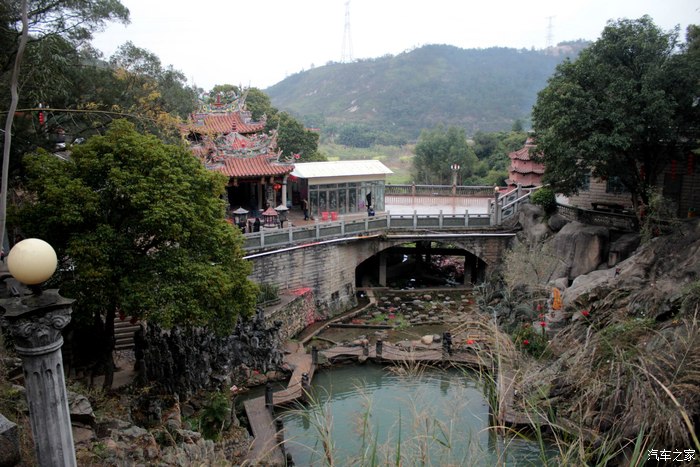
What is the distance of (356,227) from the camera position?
2369 cm

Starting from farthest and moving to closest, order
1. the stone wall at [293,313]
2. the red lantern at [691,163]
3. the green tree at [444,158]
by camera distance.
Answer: the green tree at [444,158], the red lantern at [691,163], the stone wall at [293,313]

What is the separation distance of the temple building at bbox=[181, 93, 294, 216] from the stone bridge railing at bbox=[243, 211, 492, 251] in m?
2.68

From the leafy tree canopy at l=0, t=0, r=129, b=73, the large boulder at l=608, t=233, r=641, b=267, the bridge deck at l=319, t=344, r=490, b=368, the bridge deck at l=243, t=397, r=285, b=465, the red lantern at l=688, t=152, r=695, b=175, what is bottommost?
the bridge deck at l=243, t=397, r=285, b=465

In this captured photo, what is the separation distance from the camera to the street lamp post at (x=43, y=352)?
4957 millimetres

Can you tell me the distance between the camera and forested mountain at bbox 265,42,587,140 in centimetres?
9206


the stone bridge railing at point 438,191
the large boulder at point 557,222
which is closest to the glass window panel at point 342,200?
the stone bridge railing at point 438,191

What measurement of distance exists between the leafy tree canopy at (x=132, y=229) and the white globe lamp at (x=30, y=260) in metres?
7.02

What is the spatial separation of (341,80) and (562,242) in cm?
9544

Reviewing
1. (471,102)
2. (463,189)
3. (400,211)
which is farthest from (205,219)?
(471,102)

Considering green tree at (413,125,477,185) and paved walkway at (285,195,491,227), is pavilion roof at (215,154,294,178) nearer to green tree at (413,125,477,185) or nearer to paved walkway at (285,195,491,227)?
paved walkway at (285,195,491,227)

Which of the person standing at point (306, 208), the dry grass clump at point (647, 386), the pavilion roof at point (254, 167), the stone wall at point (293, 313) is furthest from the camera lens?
the person standing at point (306, 208)

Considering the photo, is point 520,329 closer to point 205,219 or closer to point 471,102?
point 205,219

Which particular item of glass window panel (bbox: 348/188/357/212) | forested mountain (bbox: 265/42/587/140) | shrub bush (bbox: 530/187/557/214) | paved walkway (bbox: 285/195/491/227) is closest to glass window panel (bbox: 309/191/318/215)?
glass window panel (bbox: 348/188/357/212)

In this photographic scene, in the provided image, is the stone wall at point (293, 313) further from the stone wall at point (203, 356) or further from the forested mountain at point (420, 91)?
the forested mountain at point (420, 91)
